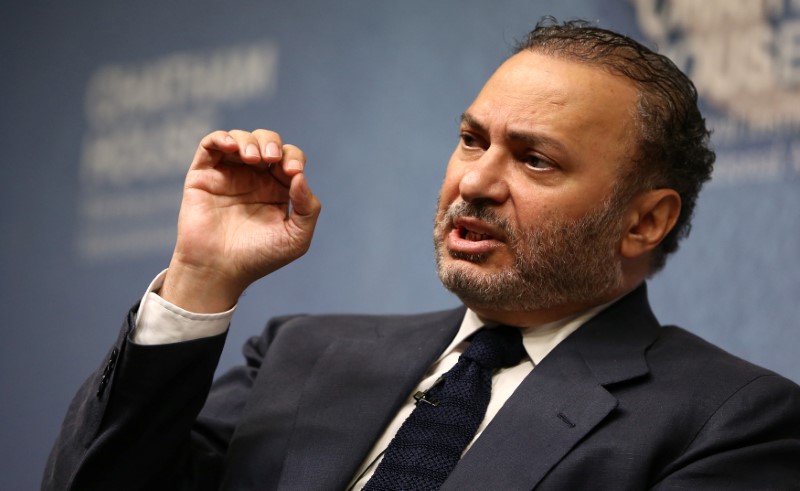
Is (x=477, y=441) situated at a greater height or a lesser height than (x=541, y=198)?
lesser

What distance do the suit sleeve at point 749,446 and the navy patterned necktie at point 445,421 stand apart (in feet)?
1.13

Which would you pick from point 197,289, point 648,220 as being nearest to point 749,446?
point 648,220

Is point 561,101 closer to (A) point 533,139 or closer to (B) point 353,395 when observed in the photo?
(A) point 533,139

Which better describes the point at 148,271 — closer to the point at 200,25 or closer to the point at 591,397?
the point at 200,25

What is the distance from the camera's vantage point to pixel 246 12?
3010 millimetres

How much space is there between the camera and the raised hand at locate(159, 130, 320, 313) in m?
1.82

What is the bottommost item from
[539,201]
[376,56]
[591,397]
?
[591,397]

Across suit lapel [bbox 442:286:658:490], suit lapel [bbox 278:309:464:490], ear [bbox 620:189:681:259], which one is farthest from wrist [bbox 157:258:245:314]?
ear [bbox 620:189:681:259]

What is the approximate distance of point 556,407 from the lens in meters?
1.76

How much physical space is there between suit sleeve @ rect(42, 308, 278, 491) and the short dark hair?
0.86m

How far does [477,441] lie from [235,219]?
23.3 inches

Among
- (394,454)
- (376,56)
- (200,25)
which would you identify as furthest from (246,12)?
(394,454)

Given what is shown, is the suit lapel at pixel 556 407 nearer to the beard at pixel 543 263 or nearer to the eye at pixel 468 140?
the beard at pixel 543 263

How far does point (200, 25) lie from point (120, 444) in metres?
1.62
